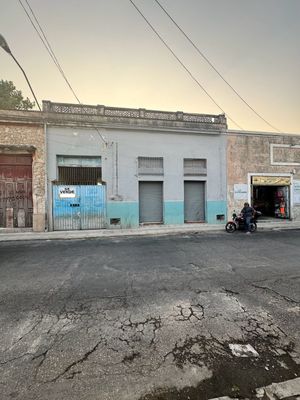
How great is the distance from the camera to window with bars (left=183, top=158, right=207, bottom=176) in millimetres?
14484

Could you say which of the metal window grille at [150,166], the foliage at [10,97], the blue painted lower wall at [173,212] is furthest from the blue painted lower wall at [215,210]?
the foliage at [10,97]

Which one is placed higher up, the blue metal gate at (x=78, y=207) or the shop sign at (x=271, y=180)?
the shop sign at (x=271, y=180)

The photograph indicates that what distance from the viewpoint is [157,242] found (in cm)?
930

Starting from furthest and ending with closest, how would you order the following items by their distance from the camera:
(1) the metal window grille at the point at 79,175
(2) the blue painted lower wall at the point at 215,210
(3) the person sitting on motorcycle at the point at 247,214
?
1. (2) the blue painted lower wall at the point at 215,210
2. (1) the metal window grille at the point at 79,175
3. (3) the person sitting on motorcycle at the point at 247,214

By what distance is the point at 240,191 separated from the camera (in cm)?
1513

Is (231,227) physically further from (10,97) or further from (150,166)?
(10,97)

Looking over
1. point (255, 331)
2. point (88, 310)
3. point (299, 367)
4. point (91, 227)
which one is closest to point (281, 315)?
point (255, 331)

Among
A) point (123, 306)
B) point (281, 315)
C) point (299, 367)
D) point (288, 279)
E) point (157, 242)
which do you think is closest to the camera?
point (299, 367)

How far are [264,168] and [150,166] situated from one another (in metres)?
8.44

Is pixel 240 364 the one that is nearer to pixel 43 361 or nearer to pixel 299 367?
pixel 299 367

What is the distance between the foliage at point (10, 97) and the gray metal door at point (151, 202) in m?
13.5

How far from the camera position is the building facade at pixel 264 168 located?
15.1 m

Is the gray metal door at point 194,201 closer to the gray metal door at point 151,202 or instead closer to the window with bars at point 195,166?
the window with bars at point 195,166

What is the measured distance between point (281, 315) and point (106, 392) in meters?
2.83
